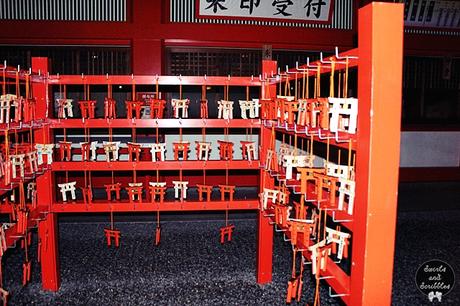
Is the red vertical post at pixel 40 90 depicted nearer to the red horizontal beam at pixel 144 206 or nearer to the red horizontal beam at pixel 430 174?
the red horizontal beam at pixel 144 206

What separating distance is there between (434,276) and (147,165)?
3.04 metres

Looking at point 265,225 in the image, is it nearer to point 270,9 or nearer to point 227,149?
point 227,149

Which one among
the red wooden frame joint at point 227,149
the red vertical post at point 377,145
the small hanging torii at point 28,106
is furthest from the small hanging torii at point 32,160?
the red vertical post at point 377,145

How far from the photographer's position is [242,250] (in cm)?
628

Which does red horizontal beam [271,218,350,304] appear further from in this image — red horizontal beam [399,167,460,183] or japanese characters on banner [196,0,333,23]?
red horizontal beam [399,167,460,183]

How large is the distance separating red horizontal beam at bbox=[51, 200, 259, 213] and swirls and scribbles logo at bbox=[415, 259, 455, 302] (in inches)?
72.0

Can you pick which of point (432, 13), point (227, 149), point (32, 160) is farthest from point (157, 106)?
point (432, 13)

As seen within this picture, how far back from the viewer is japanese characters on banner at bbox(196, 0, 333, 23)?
853cm

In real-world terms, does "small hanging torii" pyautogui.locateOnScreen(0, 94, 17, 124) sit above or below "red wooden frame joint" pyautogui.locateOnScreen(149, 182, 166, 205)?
above

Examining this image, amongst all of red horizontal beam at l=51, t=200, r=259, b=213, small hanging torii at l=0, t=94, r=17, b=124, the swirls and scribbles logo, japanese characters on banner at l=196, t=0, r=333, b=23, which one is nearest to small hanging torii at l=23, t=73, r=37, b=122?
small hanging torii at l=0, t=94, r=17, b=124

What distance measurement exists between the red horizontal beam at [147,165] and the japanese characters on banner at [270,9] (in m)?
4.51

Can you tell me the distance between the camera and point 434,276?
402 cm

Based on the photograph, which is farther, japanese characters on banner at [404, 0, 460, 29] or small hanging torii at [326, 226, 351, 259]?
japanese characters on banner at [404, 0, 460, 29]

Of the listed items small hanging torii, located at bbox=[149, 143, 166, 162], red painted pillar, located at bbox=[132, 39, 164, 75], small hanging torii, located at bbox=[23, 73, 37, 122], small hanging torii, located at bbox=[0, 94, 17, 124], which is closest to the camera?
small hanging torii, located at bbox=[0, 94, 17, 124]
